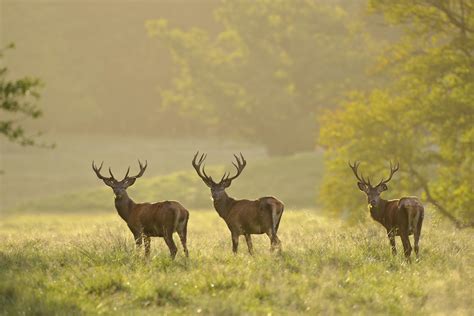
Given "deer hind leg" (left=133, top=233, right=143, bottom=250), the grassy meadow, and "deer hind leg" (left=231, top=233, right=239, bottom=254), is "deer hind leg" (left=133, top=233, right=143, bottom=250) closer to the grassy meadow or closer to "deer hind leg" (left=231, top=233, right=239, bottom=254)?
the grassy meadow

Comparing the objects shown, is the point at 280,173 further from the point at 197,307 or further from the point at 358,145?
the point at 197,307

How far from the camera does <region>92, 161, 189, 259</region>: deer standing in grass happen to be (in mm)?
13812

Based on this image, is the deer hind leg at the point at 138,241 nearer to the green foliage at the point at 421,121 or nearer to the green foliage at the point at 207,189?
the green foliage at the point at 421,121

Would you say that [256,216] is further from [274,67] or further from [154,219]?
[274,67]

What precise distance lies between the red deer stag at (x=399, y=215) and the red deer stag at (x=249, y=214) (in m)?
1.54

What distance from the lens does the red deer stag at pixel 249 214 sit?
14.4 metres

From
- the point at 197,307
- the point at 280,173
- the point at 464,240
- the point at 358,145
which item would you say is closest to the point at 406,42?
the point at 358,145

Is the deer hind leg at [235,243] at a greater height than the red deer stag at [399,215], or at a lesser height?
lesser

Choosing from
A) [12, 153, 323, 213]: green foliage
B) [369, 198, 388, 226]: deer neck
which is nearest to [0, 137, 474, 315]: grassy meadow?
[369, 198, 388, 226]: deer neck

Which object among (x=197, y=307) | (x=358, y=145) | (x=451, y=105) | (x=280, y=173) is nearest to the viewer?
(x=197, y=307)

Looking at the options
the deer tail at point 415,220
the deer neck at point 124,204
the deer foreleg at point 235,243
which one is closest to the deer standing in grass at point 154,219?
the deer neck at point 124,204

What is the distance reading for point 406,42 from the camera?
91.7ft

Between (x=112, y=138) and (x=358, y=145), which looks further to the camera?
(x=112, y=138)

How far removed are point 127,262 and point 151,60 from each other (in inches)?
2577
